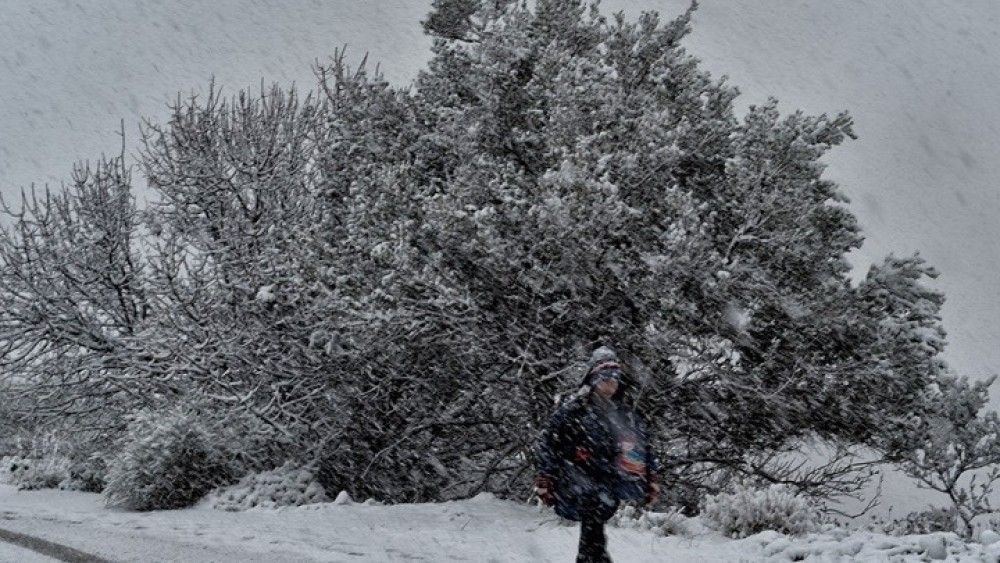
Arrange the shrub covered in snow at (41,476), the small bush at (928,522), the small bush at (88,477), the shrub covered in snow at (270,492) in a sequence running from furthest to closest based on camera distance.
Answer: the shrub covered in snow at (41,476) → the small bush at (88,477) → the small bush at (928,522) → the shrub covered in snow at (270,492)

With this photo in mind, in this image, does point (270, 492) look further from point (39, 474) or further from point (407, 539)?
point (39, 474)

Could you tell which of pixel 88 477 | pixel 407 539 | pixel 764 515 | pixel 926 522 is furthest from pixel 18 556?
pixel 926 522

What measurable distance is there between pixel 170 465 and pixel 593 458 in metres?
7.97

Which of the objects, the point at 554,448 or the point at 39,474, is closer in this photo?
the point at 554,448

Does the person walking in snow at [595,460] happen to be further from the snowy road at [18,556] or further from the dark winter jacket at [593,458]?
the snowy road at [18,556]

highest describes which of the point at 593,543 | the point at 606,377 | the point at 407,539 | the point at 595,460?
the point at 606,377

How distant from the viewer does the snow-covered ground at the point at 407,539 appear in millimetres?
6012

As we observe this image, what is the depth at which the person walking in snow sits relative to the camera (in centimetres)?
510

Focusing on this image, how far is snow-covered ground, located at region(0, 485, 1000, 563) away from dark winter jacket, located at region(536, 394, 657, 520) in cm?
163

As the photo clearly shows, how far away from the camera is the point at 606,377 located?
201 inches

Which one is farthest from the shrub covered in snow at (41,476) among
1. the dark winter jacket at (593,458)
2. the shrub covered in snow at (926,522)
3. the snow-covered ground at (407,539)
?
the shrub covered in snow at (926,522)

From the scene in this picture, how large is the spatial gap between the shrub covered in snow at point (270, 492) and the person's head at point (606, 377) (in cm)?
677

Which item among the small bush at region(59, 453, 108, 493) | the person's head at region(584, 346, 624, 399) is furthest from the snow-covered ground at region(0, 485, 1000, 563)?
the small bush at region(59, 453, 108, 493)

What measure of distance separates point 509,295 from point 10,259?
11598 millimetres
